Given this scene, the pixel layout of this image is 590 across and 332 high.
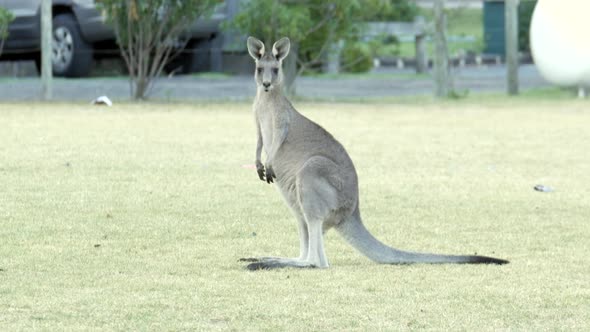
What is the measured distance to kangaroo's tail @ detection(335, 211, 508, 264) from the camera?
6348 millimetres

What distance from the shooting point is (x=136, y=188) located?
9.52 metres

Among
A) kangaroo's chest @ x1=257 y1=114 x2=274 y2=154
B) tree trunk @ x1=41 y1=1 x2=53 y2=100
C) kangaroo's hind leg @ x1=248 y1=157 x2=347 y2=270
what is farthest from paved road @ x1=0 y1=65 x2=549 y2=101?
kangaroo's hind leg @ x1=248 y1=157 x2=347 y2=270

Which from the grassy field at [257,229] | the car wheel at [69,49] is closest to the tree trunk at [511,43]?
the grassy field at [257,229]

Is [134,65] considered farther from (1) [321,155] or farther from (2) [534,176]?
(1) [321,155]

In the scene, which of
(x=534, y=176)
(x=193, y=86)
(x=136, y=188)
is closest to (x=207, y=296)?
(x=136, y=188)

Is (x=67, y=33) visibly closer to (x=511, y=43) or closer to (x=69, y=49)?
(x=69, y=49)

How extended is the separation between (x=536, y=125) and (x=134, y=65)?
236 inches

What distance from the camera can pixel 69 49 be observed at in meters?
19.8

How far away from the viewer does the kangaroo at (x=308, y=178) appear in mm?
6199

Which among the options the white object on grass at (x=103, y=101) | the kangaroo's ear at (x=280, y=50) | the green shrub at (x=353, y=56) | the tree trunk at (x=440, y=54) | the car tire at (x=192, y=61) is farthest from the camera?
the car tire at (x=192, y=61)

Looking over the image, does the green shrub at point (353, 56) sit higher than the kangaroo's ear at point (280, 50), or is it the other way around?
the kangaroo's ear at point (280, 50)

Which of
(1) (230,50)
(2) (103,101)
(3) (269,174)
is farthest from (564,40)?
(3) (269,174)

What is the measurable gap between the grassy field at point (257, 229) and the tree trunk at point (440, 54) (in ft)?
13.9

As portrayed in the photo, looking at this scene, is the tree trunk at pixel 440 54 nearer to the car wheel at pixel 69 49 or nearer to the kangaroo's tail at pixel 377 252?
the car wheel at pixel 69 49
